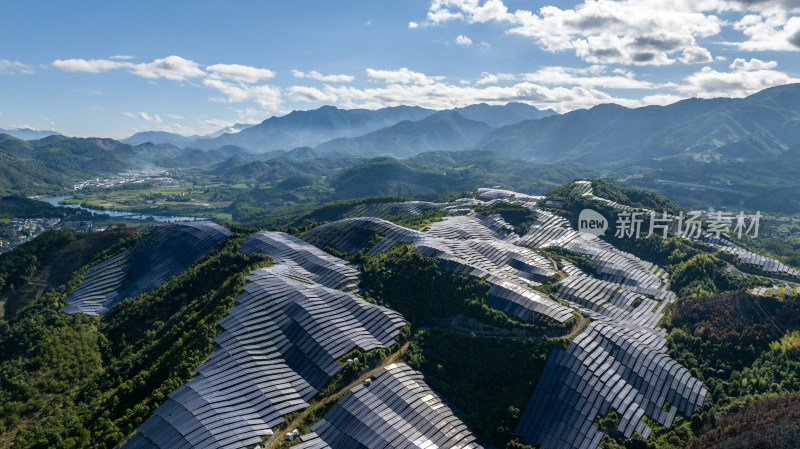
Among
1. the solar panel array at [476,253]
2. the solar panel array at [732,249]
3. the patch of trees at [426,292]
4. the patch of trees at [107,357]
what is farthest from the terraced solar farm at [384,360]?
the patch of trees at [107,357]

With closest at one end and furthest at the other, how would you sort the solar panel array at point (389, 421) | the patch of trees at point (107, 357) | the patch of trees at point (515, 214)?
1. the solar panel array at point (389, 421)
2. the patch of trees at point (107, 357)
3. the patch of trees at point (515, 214)

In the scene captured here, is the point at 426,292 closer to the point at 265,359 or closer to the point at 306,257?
the point at 306,257

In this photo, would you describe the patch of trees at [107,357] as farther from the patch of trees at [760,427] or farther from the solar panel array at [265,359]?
the patch of trees at [760,427]

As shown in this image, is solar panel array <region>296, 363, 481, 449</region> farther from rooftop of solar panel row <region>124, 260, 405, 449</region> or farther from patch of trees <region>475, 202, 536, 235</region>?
patch of trees <region>475, 202, 536, 235</region>

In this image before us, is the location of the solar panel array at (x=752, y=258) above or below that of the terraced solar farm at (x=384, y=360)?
above

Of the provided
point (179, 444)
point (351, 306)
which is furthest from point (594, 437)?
point (179, 444)

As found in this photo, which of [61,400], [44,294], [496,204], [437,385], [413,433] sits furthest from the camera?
[496,204]

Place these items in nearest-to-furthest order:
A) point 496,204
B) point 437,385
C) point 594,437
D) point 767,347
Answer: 1. point 594,437
2. point 437,385
3. point 767,347
4. point 496,204

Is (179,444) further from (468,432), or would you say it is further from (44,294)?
(44,294)
